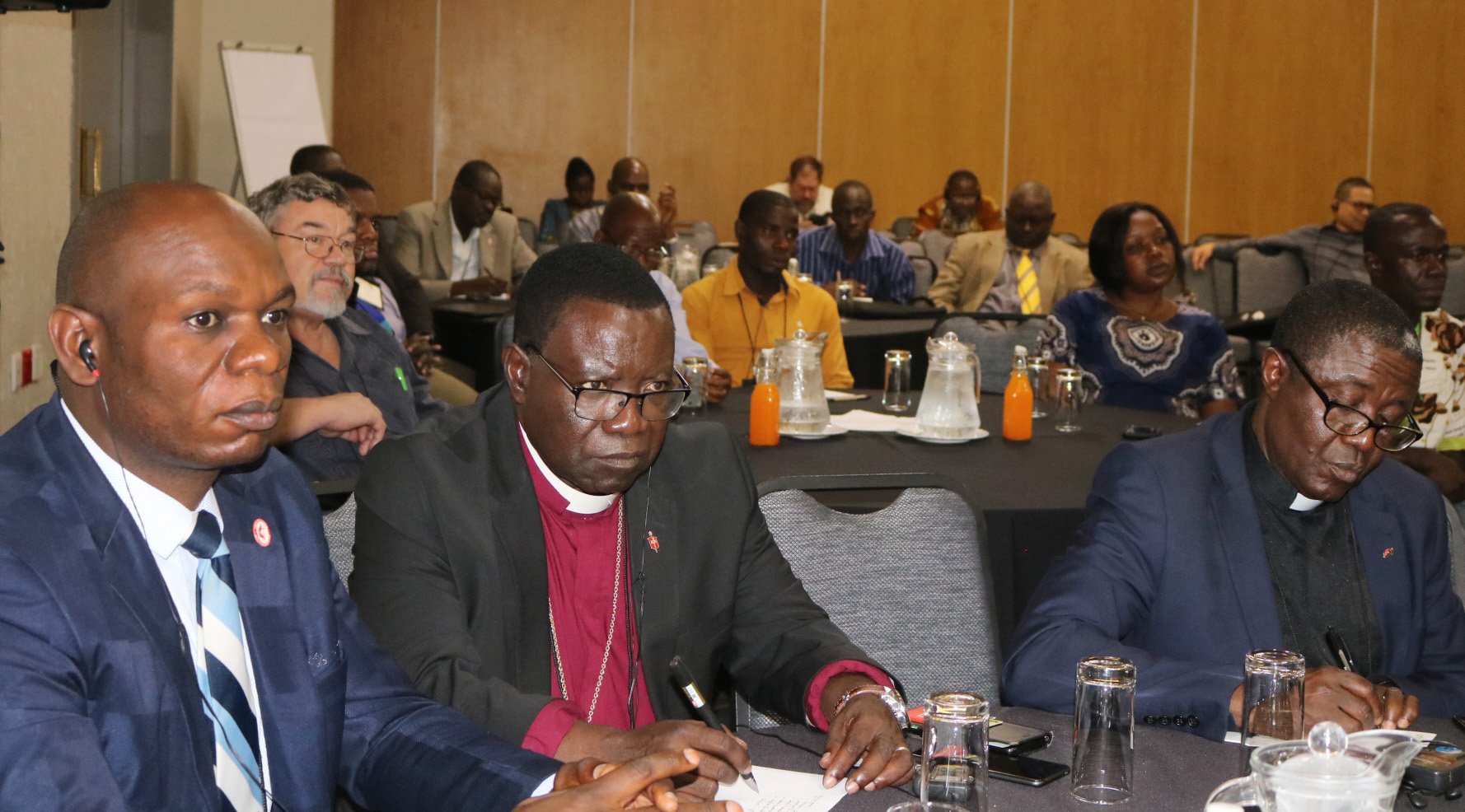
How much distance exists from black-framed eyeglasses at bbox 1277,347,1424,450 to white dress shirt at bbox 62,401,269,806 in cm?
156

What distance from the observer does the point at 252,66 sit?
8906mm

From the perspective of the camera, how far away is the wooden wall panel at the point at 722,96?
39.4 ft

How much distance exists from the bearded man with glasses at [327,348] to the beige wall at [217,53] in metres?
5.63

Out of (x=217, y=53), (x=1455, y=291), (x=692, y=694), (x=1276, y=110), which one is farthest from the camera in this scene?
(x=1276, y=110)

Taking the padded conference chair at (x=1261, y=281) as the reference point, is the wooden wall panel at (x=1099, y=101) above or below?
above

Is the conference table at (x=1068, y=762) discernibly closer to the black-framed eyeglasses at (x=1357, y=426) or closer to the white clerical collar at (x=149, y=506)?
the black-framed eyeglasses at (x=1357, y=426)

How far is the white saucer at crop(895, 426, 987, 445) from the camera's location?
3924 mm

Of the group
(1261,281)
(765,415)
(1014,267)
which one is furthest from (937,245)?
(765,415)

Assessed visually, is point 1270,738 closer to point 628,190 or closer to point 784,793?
point 784,793

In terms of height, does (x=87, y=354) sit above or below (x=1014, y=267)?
below

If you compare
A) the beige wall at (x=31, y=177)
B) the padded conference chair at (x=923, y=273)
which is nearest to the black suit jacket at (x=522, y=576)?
the beige wall at (x=31, y=177)

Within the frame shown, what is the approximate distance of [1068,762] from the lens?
5.58ft

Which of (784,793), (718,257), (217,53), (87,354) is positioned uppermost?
(217,53)

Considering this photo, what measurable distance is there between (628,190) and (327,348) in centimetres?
702
